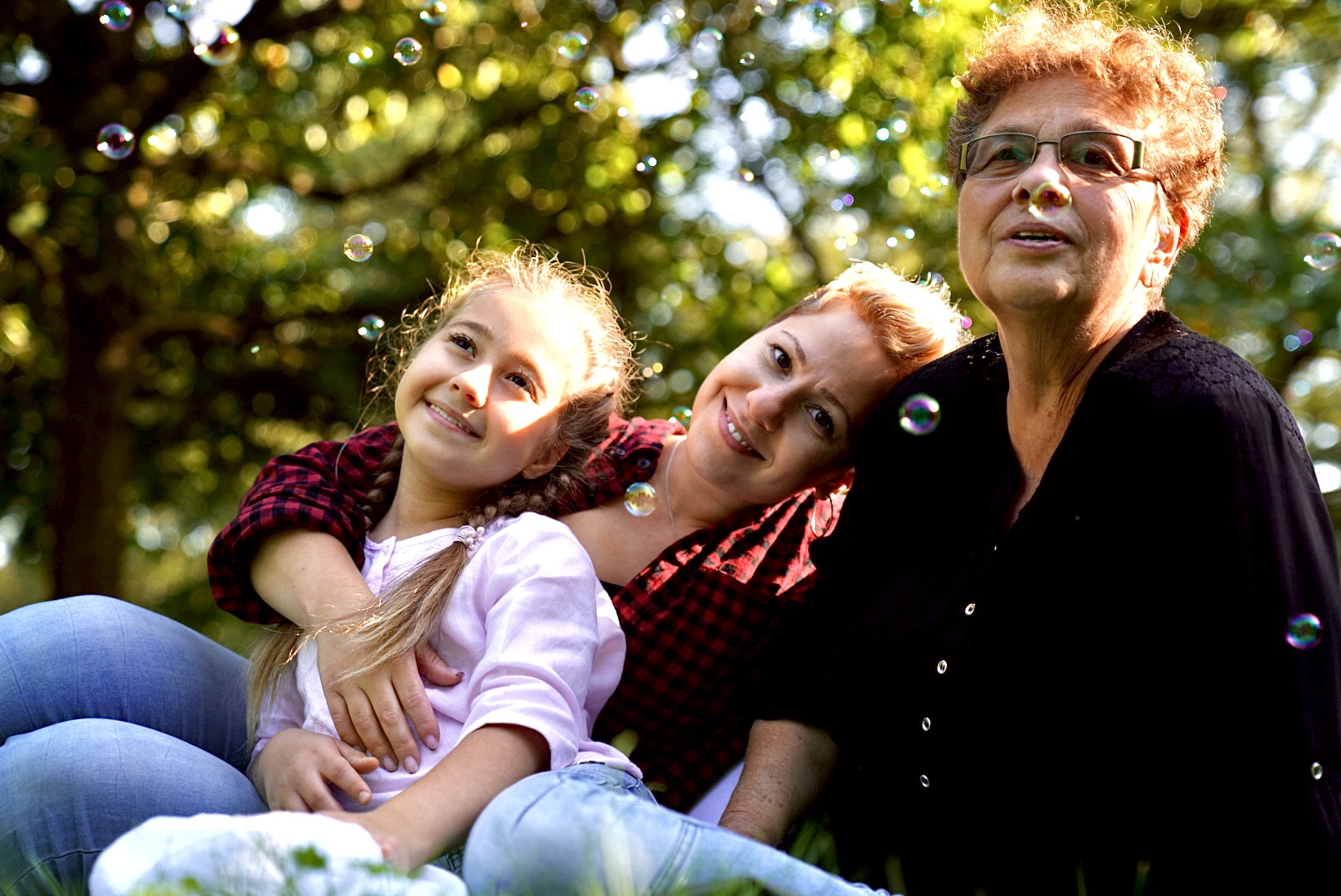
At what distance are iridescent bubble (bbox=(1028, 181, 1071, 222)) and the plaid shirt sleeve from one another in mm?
1391

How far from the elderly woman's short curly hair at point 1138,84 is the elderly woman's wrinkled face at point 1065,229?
0.03 meters

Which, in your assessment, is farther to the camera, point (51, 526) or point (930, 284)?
point (51, 526)

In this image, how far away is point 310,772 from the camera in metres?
2.05

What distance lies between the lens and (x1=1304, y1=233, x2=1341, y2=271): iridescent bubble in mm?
2781

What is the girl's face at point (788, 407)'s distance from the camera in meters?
2.48

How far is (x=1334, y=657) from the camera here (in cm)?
185

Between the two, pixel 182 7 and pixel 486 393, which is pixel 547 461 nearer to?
pixel 486 393

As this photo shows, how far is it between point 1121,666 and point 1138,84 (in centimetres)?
99

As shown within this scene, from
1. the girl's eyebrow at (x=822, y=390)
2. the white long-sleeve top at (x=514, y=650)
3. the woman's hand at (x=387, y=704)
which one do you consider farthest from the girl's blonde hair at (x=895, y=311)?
the woman's hand at (x=387, y=704)

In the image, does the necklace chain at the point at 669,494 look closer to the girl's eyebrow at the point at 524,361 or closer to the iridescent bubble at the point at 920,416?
the girl's eyebrow at the point at 524,361

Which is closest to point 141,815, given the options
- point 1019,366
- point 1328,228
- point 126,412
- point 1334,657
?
point 1019,366

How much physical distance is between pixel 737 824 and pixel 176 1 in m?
2.58

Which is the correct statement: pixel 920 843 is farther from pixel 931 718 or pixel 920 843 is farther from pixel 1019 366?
pixel 1019 366

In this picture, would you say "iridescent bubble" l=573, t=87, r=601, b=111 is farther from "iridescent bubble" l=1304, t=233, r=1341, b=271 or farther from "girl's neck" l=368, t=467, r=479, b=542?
"iridescent bubble" l=1304, t=233, r=1341, b=271
